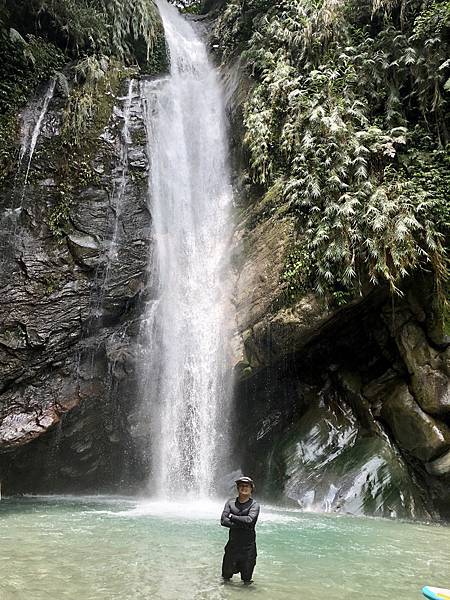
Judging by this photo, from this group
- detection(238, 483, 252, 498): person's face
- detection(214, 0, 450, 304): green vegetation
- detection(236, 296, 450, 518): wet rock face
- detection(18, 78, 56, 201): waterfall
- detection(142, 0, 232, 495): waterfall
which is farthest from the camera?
detection(18, 78, 56, 201): waterfall

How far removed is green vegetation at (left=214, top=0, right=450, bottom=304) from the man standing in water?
6.46m

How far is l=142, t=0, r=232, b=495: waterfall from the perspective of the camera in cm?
1160

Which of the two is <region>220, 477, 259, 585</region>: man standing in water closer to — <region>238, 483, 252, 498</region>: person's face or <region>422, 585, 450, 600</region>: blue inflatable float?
<region>238, 483, 252, 498</region>: person's face

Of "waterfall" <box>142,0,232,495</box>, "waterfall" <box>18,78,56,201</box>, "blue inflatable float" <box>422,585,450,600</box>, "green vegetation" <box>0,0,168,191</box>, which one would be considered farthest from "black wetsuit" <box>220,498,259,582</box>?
"green vegetation" <box>0,0,168,191</box>

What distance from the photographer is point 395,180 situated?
37.3ft

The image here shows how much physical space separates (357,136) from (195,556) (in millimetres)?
9861

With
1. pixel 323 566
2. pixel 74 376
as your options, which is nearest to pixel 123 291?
pixel 74 376

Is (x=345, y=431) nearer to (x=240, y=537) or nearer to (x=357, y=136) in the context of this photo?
(x=357, y=136)

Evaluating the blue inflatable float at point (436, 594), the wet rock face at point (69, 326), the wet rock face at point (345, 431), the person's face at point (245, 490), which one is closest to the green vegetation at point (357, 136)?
the wet rock face at point (345, 431)

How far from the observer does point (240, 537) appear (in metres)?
4.64

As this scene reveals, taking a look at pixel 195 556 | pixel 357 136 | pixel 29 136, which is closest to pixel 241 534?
pixel 195 556

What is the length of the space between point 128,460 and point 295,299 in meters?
5.83

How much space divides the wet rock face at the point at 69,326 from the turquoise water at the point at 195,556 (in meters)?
2.48

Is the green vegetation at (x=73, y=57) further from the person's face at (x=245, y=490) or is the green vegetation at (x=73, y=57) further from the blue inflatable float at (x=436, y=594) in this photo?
the blue inflatable float at (x=436, y=594)
